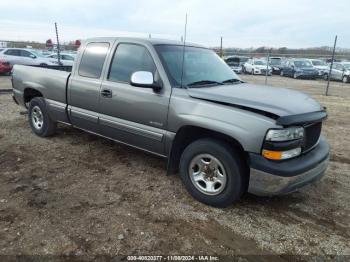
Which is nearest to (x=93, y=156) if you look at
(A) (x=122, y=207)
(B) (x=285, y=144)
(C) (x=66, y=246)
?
(A) (x=122, y=207)

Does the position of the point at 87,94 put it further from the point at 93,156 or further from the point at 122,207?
the point at 122,207

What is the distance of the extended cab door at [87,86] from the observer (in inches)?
190

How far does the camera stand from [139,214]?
360 centimetres

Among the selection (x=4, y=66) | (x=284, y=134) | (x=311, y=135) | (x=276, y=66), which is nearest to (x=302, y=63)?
(x=276, y=66)

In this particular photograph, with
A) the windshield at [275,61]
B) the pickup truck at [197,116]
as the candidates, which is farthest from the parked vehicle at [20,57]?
the windshield at [275,61]

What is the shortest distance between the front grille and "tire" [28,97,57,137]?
424cm

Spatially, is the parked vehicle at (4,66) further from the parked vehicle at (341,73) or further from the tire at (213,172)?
the parked vehicle at (341,73)

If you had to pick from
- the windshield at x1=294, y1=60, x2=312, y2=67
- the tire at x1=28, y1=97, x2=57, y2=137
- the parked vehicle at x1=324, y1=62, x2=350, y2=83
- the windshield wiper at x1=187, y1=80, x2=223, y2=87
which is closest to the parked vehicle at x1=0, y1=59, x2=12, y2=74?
the tire at x1=28, y1=97, x2=57, y2=137

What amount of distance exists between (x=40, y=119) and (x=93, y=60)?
6.35 ft

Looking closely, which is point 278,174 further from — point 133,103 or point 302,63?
point 302,63

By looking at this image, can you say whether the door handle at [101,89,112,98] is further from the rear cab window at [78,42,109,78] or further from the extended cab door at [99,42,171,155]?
the rear cab window at [78,42,109,78]

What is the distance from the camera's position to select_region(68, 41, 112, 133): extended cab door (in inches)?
190

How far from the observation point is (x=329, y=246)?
315 cm

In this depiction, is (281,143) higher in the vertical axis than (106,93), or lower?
lower
